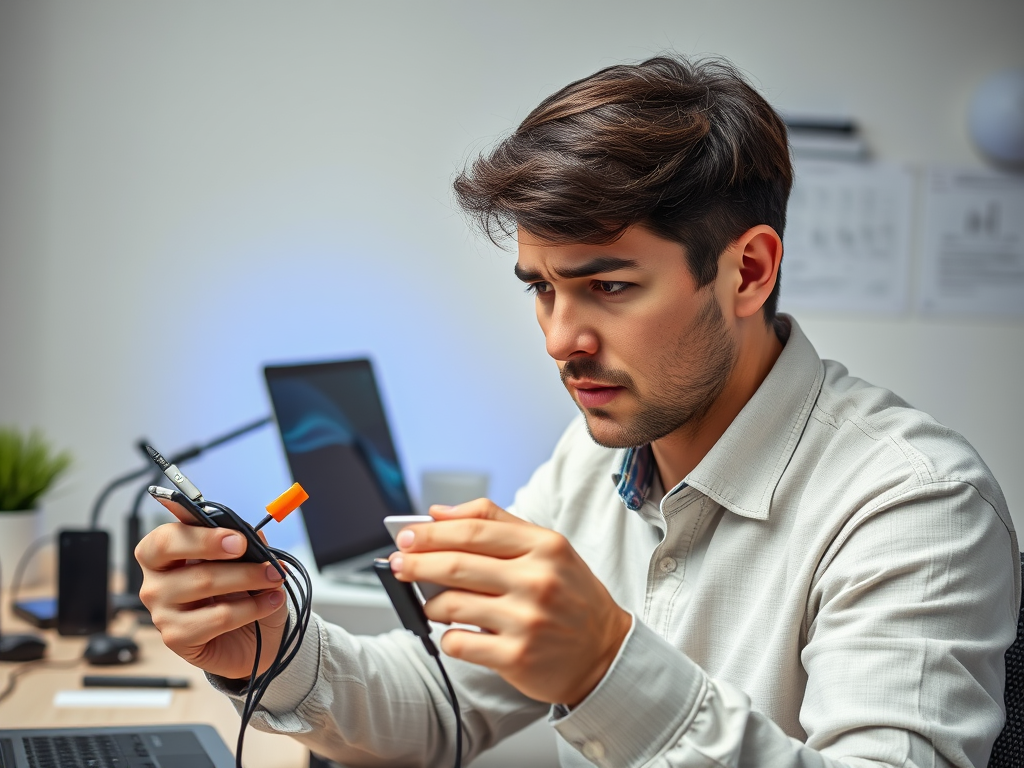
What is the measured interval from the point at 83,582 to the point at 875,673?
4.02 feet

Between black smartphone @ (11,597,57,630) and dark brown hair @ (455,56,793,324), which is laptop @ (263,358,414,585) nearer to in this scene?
black smartphone @ (11,597,57,630)

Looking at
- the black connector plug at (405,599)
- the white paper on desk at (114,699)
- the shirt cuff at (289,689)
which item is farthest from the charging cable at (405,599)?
the white paper on desk at (114,699)

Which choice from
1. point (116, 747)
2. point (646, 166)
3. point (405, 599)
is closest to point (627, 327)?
point (646, 166)

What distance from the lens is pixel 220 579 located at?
792 mm

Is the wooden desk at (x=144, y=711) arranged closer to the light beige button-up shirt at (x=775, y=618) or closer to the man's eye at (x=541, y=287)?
the light beige button-up shirt at (x=775, y=618)

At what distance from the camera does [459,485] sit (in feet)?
6.48

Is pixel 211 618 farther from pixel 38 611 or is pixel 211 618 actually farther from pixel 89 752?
pixel 38 611

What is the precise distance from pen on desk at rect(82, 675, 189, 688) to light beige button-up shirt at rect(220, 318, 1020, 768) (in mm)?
350

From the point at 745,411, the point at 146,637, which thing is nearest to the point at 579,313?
the point at 745,411

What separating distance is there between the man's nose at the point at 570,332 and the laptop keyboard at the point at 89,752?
1.89 ft

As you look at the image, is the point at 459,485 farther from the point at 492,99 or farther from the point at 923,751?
the point at 923,751

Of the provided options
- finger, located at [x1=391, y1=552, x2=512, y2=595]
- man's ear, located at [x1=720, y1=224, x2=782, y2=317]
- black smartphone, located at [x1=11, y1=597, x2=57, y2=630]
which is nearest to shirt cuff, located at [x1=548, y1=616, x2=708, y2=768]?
finger, located at [x1=391, y1=552, x2=512, y2=595]

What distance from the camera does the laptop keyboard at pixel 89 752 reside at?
93 cm

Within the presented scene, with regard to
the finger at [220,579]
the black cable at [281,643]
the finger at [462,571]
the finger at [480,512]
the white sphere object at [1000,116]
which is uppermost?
the white sphere object at [1000,116]
